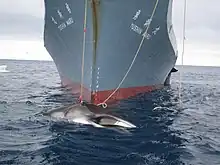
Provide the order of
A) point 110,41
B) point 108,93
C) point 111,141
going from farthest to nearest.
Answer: point 108,93 < point 110,41 < point 111,141

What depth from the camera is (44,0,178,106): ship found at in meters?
9.93

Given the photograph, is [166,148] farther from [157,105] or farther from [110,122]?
[157,105]

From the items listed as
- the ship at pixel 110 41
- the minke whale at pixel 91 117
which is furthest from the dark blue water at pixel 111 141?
the ship at pixel 110 41

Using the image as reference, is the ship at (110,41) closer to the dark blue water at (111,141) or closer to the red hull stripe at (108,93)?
the red hull stripe at (108,93)

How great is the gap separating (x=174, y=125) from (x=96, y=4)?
13.2 feet

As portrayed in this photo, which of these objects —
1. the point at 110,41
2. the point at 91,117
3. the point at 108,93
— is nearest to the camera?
the point at 91,117

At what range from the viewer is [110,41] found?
10180mm

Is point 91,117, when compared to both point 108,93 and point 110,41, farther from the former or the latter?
point 110,41

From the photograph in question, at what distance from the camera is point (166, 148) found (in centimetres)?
625

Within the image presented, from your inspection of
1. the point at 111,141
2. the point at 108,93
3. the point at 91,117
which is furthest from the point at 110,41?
the point at 111,141

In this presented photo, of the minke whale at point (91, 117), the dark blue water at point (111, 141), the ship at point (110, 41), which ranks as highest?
the ship at point (110, 41)

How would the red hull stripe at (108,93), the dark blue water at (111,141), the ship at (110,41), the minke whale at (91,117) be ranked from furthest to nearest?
1. the red hull stripe at (108,93)
2. the ship at (110,41)
3. the minke whale at (91,117)
4. the dark blue water at (111,141)

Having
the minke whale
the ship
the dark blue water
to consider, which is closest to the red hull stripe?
the ship

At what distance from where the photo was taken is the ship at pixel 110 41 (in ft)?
32.6
